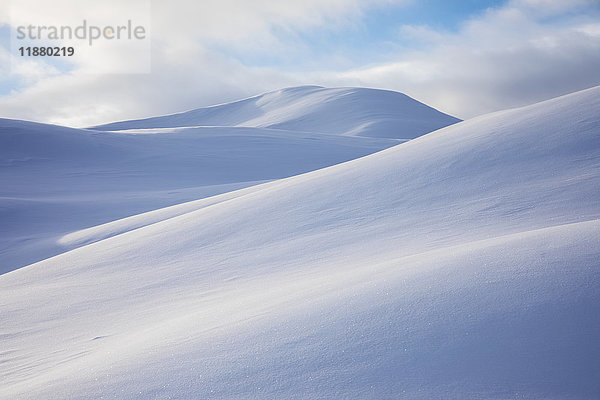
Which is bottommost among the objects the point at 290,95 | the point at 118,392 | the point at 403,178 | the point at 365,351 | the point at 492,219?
the point at 118,392

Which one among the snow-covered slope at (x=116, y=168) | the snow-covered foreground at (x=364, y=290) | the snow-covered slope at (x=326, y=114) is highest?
the snow-covered slope at (x=326, y=114)

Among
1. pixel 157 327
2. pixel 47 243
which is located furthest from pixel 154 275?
pixel 47 243

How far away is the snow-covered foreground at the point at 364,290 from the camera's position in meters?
2.31

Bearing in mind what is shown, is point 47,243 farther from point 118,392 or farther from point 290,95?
point 290,95

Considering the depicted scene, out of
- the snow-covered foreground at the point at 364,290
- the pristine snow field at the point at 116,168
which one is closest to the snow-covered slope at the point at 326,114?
the pristine snow field at the point at 116,168

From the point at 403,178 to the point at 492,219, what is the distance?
1.96 m

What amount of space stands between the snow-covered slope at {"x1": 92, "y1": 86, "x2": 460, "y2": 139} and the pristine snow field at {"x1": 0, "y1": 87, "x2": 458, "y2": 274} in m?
15.0

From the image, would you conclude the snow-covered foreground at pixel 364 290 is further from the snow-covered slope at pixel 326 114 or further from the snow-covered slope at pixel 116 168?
the snow-covered slope at pixel 326 114

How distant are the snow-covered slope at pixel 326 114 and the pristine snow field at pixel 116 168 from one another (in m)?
15.0

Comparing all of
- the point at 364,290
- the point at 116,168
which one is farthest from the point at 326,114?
the point at 364,290

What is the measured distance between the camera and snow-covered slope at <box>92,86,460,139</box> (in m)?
50.0

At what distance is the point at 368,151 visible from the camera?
31.2m

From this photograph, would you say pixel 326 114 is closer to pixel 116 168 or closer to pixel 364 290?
pixel 116 168

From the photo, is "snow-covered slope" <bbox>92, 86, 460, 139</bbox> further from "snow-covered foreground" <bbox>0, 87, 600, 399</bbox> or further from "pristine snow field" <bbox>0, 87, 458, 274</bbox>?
"snow-covered foreground" <bbox>0, 87, 600, 399</bbox>
